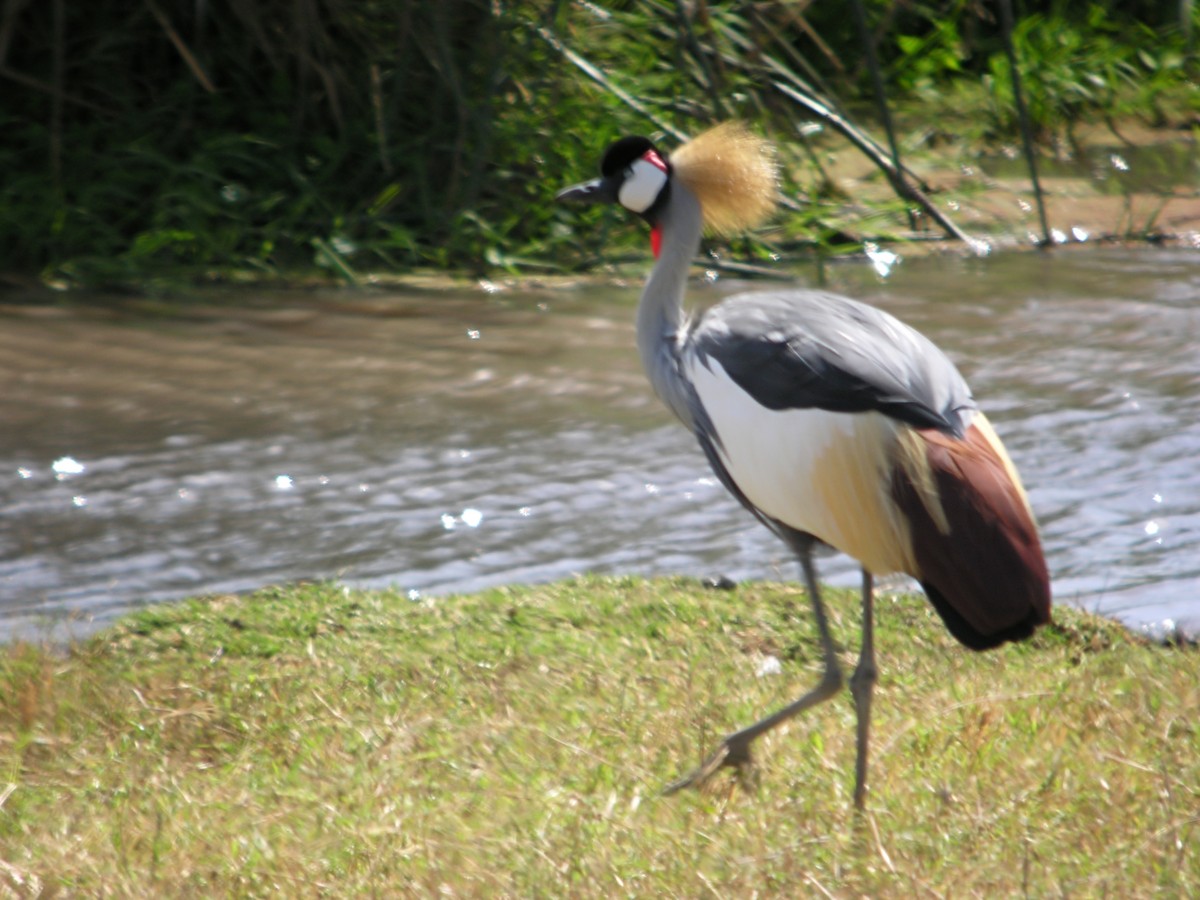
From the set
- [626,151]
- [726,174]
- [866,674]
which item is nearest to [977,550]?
[866,674]

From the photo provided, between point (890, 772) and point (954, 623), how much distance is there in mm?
333

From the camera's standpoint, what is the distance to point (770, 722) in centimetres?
294

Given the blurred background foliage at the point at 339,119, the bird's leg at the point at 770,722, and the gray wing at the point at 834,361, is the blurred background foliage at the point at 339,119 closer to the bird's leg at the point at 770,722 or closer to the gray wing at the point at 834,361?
the gray wing at the point at 834,361

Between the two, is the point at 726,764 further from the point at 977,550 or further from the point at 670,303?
the point at 670,303

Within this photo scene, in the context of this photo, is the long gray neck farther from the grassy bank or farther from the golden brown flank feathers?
the grassy bank

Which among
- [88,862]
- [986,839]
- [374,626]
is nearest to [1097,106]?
[374,626]

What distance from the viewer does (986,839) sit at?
246cm

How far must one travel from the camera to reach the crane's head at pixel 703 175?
3920 mm

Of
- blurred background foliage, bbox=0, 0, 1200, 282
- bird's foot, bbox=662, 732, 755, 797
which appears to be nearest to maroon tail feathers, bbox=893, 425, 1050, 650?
bird's foot, bbox=662, 732, 755, 797

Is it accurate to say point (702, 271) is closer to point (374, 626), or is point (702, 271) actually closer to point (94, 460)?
point (94, 460)

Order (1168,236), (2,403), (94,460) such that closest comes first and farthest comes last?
(94,460) < (2,403) < (1168,236)

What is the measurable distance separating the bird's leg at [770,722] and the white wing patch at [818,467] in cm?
15

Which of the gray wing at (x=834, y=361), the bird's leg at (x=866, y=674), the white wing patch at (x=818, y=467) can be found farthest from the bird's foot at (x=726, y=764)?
the gray wing at (x=834, y=361)

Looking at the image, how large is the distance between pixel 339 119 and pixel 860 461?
4.76m
